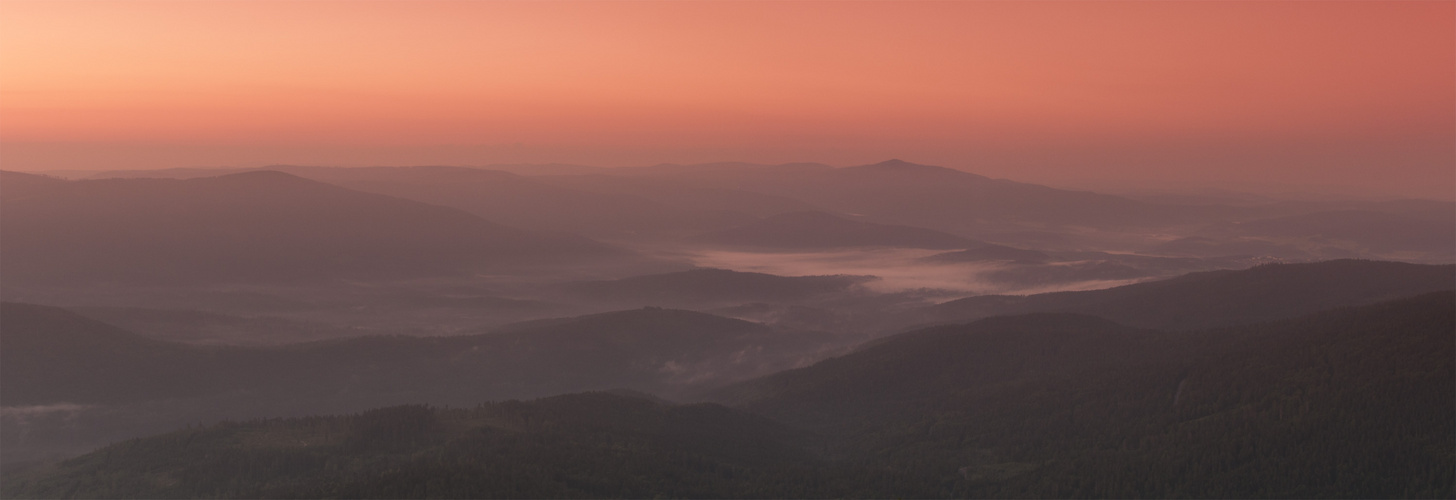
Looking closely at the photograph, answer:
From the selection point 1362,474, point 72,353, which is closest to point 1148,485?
A: point 1362,474

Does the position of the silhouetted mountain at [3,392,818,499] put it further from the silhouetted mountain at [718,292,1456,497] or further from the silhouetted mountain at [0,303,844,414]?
the silhouetted mountain at [0,303,844,414]

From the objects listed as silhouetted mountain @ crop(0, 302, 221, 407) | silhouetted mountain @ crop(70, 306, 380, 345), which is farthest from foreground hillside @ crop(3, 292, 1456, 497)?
silhouetted mountain @ crop(70, 306, 380, 345)

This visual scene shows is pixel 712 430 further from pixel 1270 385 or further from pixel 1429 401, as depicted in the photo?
pixel 1429 401

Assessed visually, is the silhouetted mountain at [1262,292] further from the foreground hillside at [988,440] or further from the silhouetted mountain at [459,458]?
the silhouetted mountain at [459,458]

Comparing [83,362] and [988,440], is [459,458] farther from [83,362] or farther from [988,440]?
[83,362]

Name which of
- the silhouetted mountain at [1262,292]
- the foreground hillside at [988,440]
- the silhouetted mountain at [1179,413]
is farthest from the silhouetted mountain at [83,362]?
the silhouetted mountain at [1262,292]
